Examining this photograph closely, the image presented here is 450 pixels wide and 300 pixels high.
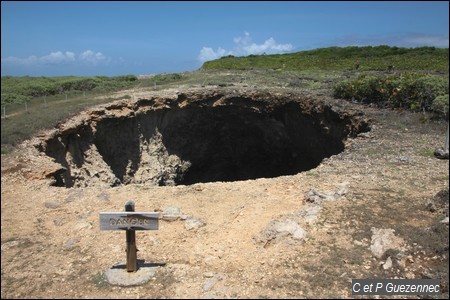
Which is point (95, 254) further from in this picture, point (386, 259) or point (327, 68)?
point (327, 68)

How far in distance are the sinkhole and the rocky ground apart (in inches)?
189

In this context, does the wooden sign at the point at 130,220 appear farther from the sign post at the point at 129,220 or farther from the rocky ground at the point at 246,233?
the rocky ground at the point at 246,233

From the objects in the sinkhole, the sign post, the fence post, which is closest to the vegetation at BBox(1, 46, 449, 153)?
the sinkhole

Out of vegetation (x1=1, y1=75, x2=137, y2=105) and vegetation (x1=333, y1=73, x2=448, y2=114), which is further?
vegetation (x1=1, y1=75, x2=137, y2=105)

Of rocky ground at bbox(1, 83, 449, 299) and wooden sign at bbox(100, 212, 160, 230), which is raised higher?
wooden sign at bbox(100, 212, 160, 230)

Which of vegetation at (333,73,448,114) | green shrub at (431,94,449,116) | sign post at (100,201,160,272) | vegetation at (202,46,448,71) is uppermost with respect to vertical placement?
vegetation at (202,46,448,71)

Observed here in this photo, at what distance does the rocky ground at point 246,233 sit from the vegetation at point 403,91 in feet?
15.4

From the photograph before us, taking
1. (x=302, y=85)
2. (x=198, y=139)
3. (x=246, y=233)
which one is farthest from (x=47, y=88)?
(x=246, y=233)

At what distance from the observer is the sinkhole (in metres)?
18.2

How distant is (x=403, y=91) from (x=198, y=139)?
1321cm

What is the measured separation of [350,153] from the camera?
14.2 meters

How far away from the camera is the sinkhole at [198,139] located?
18250 millimetres

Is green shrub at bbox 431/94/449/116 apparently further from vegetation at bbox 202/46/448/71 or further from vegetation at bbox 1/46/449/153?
vegetation at bbox 202/46/448/71

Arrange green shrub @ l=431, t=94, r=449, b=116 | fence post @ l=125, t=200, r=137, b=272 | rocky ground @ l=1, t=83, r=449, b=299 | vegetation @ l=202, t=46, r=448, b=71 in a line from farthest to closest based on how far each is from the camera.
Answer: vegetation @ l=202, t=46, r=448, b=71 → green shrub @ l=431, t=94, r=449, b=116 → fence post @ l=125, t=200, r=137, b=272 → rocky ground @ l=1, t=83, r=449, b=299
